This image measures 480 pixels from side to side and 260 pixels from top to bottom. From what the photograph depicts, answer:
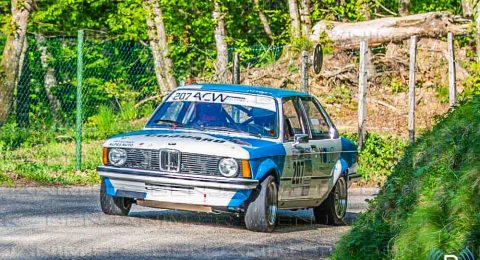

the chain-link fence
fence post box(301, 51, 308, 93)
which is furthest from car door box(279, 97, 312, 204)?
fence post box(301, 51, 308, 93)

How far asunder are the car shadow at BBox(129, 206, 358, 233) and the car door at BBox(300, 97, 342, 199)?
513 mm

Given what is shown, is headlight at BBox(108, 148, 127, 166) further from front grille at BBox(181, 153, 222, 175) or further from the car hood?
front grille at BBox(181, 153, 222, 175)

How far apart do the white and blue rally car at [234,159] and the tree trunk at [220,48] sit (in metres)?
8.02

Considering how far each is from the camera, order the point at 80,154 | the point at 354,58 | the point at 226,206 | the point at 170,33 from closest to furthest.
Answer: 1. the point at 226,206
2. the point at 80,154
3. the point at 354,58
4. the point at 170,33

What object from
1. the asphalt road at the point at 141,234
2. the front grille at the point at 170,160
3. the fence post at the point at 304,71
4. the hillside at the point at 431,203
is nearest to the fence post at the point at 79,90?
the asphalt road at the point at 141,234

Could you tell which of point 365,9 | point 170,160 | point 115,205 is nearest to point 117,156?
point 115,205

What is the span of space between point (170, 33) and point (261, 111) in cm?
1792

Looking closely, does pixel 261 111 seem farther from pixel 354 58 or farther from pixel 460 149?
pixel 354 58

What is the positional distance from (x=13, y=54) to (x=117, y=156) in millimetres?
12184

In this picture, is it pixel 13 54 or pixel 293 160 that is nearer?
pixel 293 160

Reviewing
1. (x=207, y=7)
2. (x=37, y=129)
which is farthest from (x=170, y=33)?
(x=37, y=129)

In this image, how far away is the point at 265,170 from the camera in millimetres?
14320

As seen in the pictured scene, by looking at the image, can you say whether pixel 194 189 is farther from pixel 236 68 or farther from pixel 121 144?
pixel 236 68

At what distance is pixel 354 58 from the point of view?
1095 inches
